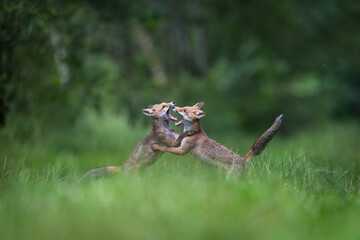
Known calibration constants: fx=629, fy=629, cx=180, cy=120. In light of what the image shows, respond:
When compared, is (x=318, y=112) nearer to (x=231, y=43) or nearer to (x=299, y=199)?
(x=231, y=43)

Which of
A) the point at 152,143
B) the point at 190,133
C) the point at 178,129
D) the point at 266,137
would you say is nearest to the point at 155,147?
the point at 152,143

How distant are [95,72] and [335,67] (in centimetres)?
1422

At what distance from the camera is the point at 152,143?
8195mm

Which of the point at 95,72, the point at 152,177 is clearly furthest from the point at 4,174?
the point at 95,72

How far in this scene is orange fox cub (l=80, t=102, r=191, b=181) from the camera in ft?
26.2

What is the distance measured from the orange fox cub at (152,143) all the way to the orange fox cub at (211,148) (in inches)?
5.2

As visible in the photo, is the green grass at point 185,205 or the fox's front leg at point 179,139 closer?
the green grass at point 185,205

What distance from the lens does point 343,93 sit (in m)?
33.1

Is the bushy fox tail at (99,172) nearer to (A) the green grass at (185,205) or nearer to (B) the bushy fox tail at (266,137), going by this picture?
(A) the green grass at (185,205)

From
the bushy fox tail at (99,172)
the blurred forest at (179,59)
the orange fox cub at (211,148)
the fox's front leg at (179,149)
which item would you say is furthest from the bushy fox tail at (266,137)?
the blurred forest at (179,59)

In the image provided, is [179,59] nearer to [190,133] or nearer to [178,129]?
[178,129]

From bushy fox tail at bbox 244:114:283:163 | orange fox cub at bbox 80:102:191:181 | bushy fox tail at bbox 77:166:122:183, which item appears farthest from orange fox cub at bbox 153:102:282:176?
bushy fox tail at bbox 77:166:122:183

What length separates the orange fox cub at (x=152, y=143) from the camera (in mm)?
7984

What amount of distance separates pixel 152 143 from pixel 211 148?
0.85m
